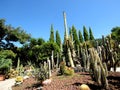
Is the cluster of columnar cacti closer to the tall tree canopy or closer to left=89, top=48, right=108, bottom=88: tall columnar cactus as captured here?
left=89, top=48, right=108, bottom=88: tall columnar cactus

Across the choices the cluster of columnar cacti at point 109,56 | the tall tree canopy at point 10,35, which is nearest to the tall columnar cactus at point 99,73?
the cluster of columnar cacti at point 109,56

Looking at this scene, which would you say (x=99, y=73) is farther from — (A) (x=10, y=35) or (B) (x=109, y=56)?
(A) (x=10, y=35)

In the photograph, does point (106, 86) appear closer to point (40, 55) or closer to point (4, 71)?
point (4, 71)

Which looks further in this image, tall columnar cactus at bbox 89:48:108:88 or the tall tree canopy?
the tall tree canopy

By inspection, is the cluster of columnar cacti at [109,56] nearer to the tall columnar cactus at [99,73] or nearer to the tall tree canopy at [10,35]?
the tall columnar cactus at [99,73]

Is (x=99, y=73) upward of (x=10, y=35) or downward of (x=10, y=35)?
downward

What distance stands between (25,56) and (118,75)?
22.6 meters

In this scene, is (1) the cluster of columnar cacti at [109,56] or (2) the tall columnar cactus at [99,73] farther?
(1) the cluster of columnar cacti at [109,56]

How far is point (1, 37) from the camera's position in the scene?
30859 mm

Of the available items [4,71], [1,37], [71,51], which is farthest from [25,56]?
[71,51]

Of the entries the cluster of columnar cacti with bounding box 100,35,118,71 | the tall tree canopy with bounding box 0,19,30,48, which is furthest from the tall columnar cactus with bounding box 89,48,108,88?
the tall tree canopy with bounding box 0,19,30,48

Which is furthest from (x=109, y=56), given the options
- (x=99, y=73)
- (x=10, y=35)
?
(x=10, y=35)

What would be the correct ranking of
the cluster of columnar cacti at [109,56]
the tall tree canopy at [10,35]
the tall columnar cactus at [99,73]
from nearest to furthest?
1. the tall columnar cactus at [99,73]
2. the cluster of columnar cacti at [109,56]
3. the tall tree canopy at [10,35]

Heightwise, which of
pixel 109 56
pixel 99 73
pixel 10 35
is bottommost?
pixel 99 73
